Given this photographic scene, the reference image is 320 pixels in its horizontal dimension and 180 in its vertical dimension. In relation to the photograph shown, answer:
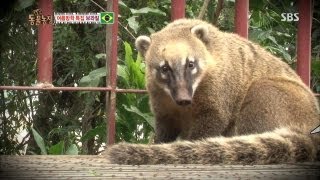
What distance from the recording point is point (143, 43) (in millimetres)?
3727

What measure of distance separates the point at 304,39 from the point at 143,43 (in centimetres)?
96

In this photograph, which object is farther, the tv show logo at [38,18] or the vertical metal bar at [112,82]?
the vertical metal bar at [112,82]

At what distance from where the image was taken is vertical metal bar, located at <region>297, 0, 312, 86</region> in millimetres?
3445

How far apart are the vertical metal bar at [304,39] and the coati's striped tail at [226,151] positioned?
0.78 meters

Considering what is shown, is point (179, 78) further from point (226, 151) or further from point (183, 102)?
point (226, 151)

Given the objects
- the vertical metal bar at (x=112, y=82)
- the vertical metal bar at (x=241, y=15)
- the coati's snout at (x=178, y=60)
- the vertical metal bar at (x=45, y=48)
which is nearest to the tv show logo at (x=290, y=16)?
the vertical metal bar at (x=241, y=15)

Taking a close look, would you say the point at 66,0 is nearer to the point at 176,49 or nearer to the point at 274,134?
the point at 176,49

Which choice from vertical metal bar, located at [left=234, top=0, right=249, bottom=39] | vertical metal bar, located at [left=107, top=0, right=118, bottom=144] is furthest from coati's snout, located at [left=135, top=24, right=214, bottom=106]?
vertical metal bar, located at [left=234, top=0, right=249, bottom=39]

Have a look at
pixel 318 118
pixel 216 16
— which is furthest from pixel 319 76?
pixel 318 118

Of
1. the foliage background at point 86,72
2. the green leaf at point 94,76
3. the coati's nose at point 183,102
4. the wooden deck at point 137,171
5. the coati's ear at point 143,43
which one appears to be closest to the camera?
the wooden deck at point 137,171

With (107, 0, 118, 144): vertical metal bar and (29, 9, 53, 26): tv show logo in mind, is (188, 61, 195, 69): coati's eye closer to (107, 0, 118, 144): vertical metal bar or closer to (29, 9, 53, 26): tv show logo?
(107, 0, 118, 144): vertical metal bar

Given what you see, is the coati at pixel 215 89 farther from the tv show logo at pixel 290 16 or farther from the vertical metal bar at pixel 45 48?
the vertical metal bar at pixel 45 48

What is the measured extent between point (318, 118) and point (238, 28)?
89 centimetres

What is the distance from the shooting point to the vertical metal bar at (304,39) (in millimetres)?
3445
